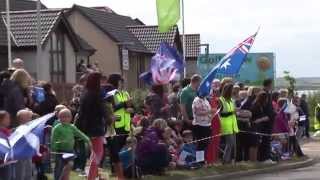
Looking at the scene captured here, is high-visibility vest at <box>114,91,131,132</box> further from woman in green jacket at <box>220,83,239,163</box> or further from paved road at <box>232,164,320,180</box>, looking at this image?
paved road at <box>232,164,320,180</box>

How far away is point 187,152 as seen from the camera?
58.1ft

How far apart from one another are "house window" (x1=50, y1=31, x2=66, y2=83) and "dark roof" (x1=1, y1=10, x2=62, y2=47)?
4.01 feet

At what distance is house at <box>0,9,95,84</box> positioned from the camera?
46.5 meters

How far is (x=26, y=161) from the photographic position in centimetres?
1215

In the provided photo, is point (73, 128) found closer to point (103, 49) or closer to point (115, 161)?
point (115, 161)

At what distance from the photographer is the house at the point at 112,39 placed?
60125 millimetres

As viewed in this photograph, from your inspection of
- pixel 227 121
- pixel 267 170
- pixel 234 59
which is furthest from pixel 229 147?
pixel 234 59

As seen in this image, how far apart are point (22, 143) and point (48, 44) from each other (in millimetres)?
36669

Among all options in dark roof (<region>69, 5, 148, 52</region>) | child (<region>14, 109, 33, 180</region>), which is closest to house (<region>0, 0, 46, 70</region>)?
dark roof (<region>69, 5, 148, 52</region>)

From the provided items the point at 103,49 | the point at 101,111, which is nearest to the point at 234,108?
the point at 101,111

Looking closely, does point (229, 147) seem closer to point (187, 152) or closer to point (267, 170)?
point (267, 170)

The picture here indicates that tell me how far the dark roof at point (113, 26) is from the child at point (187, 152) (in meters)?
41.6

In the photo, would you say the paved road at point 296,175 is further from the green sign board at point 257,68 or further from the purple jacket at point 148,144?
the green sign board at point 257,68

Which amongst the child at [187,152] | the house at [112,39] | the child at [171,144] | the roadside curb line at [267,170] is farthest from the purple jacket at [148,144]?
the house at [112,39]
